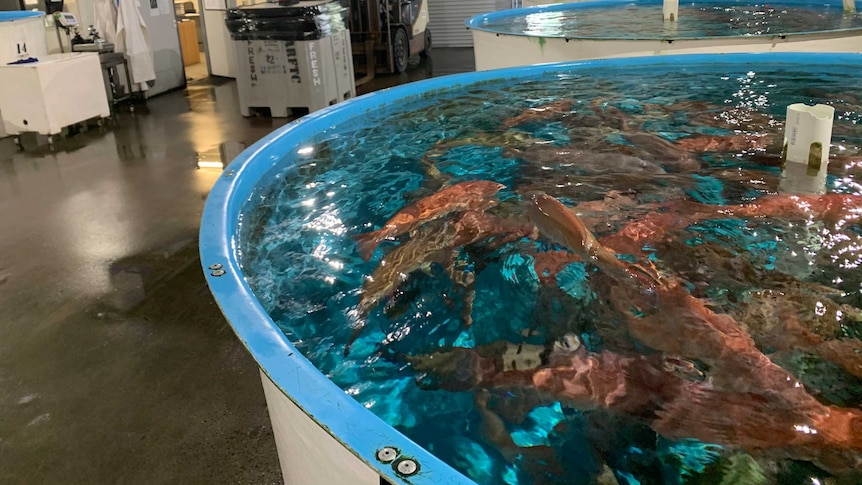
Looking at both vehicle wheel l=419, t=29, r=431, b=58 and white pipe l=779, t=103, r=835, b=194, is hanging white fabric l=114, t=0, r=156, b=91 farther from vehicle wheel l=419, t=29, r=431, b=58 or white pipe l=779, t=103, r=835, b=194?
white pipe l=779, t=103, r=835, b=194

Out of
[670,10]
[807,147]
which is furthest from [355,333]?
[670,10]

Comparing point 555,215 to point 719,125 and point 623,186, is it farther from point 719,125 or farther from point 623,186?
point 719,125

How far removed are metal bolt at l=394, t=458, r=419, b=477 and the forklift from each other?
23.0ft

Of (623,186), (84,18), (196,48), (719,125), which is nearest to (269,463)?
(623,186)

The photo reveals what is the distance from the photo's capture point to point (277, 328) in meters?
1.16

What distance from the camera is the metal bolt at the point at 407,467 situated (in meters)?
0.81

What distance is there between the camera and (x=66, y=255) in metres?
3.20

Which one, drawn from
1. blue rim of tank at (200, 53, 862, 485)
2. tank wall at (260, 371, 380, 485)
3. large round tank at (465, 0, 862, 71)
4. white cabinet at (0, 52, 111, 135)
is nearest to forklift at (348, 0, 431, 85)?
large round tank at (465, 0, 862, 71)

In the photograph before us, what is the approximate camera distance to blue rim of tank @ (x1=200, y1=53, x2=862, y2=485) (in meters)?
0.85

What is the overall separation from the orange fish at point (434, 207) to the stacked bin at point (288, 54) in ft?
12.3

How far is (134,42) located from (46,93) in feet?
4.90

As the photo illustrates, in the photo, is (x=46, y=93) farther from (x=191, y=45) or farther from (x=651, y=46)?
(x=191, y=45)

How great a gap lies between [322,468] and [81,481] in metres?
1.15

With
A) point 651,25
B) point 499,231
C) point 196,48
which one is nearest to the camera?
point 499,231
